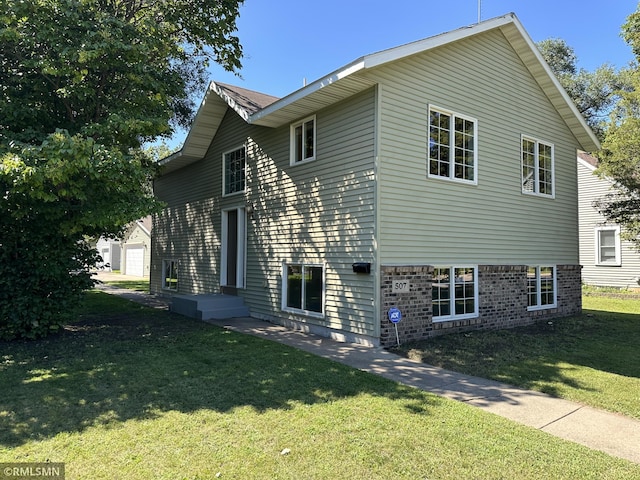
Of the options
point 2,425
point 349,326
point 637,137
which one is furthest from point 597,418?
point 637,137

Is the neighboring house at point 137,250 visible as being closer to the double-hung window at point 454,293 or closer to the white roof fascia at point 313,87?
the white roof fascia at point 313,87

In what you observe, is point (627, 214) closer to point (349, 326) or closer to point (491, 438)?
point (349, 326)

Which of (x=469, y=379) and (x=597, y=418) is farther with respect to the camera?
(x=469, y=379)

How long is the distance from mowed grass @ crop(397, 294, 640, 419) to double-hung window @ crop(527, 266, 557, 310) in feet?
2.05

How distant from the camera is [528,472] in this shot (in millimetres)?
3363

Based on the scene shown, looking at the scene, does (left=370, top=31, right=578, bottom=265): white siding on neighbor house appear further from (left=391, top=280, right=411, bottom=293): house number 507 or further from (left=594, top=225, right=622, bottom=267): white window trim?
(left=594, top=225, right=622, bottom=267): white window trim

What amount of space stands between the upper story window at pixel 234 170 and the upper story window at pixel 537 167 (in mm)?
7594

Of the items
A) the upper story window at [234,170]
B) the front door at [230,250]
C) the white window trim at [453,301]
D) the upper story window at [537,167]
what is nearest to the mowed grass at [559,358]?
the white window trim at [453,301]

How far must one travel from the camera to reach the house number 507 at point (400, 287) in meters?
7.83

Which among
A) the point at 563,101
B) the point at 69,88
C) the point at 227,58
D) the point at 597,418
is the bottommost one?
the point at 597,418

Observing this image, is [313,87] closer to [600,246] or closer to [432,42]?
[432,42]

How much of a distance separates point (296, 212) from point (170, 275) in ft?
27.7

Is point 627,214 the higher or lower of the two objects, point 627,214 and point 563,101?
the lower

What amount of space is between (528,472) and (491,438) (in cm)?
62
